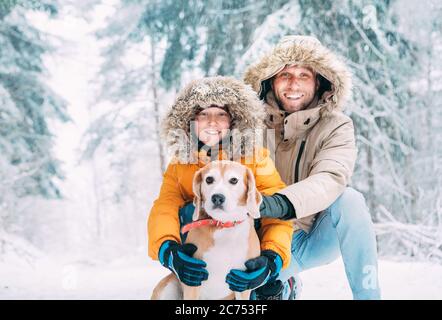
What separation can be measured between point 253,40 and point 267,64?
3.75m

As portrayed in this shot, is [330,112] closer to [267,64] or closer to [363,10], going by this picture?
[267,64]

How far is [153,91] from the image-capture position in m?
8.82

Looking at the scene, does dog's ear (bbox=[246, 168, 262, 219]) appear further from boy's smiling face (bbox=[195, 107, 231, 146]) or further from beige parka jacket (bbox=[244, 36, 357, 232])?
beige parka jacket (bbox=[244, 36, 357, 232])

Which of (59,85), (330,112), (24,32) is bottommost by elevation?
(330,112)

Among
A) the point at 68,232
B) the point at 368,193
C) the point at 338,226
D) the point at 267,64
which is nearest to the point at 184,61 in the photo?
the point at 368,193

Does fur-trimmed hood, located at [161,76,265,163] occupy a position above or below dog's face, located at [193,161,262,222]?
above

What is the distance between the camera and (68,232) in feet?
44.9

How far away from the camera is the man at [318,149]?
2.31m

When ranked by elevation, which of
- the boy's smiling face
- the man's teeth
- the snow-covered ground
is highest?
the man's teeth

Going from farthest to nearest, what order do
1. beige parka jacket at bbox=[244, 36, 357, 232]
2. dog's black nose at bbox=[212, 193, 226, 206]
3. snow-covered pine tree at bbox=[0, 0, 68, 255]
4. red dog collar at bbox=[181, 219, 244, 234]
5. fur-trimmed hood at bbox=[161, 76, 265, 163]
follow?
snow-covered pine tree at bbox=[0, 0, 68, 255]
beige parka jacket at bbox=[244, 36, 357, 232]
fur-trimmed hood at bbox=[161, 76, 265, 163]
red dog collar at bbox=[181, 219, 244, 234]
dog's black nose at bbox=[212, 193, 226, 206]

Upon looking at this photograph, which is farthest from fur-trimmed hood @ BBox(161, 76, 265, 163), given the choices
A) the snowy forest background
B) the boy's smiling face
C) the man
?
the snowy forest background

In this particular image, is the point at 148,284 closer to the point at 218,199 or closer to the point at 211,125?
the point at 211,125

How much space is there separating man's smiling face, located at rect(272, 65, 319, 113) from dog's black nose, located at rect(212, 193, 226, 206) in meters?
0.96

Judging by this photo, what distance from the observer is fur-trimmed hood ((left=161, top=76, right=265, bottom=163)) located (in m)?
2.12
